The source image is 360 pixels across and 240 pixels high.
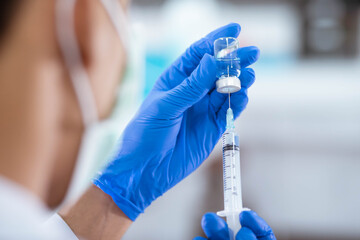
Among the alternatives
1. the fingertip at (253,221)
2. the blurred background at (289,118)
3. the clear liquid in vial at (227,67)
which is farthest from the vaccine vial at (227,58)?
the blurred background at (289,118)

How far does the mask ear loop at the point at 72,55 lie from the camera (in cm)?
61

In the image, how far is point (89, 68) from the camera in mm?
640

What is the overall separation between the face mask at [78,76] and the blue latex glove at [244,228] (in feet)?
1.65

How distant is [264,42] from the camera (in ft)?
11.6

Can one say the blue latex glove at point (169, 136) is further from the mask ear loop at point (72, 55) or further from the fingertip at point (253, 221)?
the mask ear loop at point (72, 55)

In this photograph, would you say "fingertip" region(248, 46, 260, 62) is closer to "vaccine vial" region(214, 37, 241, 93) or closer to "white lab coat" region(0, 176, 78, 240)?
"vaccine vial" region(214, 37, 241, 93)

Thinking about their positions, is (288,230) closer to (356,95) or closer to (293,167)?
(293,167)

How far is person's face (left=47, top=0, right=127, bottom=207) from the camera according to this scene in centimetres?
63

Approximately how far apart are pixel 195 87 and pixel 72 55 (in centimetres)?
58

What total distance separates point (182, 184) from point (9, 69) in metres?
3.18

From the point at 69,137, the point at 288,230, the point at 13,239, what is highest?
the point at 69,137

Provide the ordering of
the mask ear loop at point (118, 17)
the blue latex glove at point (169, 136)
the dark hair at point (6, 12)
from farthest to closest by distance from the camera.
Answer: the blue latex glove at point (169, 136), the mask ear loop at point (118, 17), the dark hair at point (6, 12)

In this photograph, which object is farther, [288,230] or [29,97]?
[288,230]

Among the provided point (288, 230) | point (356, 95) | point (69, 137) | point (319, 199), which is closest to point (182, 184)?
point (288, 230)
